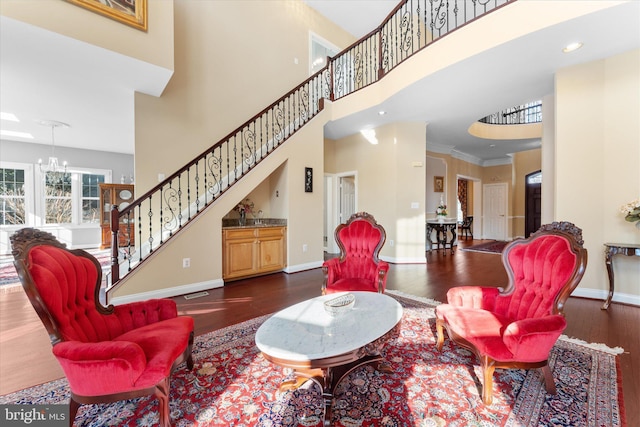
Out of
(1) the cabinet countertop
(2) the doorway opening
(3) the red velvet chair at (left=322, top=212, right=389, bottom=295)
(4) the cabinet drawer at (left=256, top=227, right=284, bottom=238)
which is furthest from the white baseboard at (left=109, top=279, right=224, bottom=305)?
(2) the doorway opening

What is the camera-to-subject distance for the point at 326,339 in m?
1.49

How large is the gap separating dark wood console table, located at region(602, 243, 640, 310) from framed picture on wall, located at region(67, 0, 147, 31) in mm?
6248

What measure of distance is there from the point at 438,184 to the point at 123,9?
7599mm

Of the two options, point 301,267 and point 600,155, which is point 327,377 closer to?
point 301,267

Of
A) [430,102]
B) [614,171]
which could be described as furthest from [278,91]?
[614,171]

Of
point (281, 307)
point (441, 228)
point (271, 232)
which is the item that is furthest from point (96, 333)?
point (441, 228)

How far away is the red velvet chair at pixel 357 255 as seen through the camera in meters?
2.90

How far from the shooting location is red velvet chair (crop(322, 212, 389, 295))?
2.90 metres

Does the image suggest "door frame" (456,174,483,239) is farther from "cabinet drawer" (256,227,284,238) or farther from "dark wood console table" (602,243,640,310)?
"cabinet drawer" (256,227,284,238)

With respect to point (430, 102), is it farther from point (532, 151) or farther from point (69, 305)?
point (532, 151)

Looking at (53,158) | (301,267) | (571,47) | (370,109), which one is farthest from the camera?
(53,158)

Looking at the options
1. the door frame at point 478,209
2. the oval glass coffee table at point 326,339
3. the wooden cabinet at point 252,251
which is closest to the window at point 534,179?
the door frame at point 478,209

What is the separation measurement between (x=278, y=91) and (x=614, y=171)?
18.6ft

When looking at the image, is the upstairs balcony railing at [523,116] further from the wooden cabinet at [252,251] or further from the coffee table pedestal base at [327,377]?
the coffee table pedestal base at [327,377]
